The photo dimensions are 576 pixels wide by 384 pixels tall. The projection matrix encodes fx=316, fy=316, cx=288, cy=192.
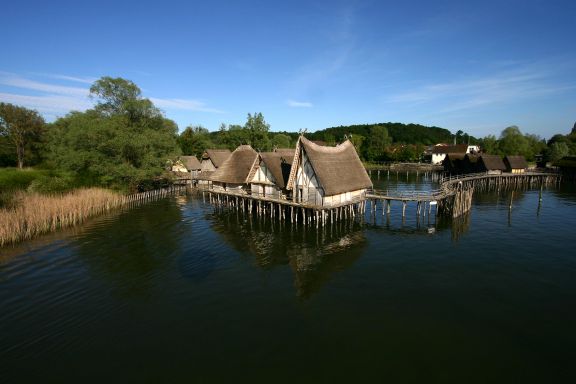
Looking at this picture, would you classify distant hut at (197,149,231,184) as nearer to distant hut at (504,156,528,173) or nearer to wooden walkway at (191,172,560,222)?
wooden walkway at (191,172,560,222)

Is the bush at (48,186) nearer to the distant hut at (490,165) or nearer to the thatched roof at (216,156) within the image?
the thatched roof at (216,156)

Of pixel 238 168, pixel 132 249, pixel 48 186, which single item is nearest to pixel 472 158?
pixel 238 168

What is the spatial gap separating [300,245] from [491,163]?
168 ft

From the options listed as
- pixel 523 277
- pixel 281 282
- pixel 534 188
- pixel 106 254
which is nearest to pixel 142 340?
pixel 281 282

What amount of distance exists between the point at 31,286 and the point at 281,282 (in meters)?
13.7

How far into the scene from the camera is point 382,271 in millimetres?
19344

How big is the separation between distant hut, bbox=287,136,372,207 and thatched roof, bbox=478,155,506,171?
38998 millimetres

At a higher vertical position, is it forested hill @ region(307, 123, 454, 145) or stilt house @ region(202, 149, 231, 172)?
forested hill @ region(307, 123, 454, 145)

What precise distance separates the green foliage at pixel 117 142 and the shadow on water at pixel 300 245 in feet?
53.8

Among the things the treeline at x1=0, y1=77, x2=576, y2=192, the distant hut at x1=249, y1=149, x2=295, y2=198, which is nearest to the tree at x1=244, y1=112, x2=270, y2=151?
the treeline at x1=0, y1=77, x2=576, y2=192

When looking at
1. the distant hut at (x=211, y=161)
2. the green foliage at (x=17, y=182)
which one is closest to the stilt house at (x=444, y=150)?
the distant hut at (x=211, y=161)

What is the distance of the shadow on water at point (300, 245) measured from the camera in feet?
63.3

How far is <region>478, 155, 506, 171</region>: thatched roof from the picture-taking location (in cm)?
5812

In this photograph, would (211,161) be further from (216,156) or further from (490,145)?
(490,145)
